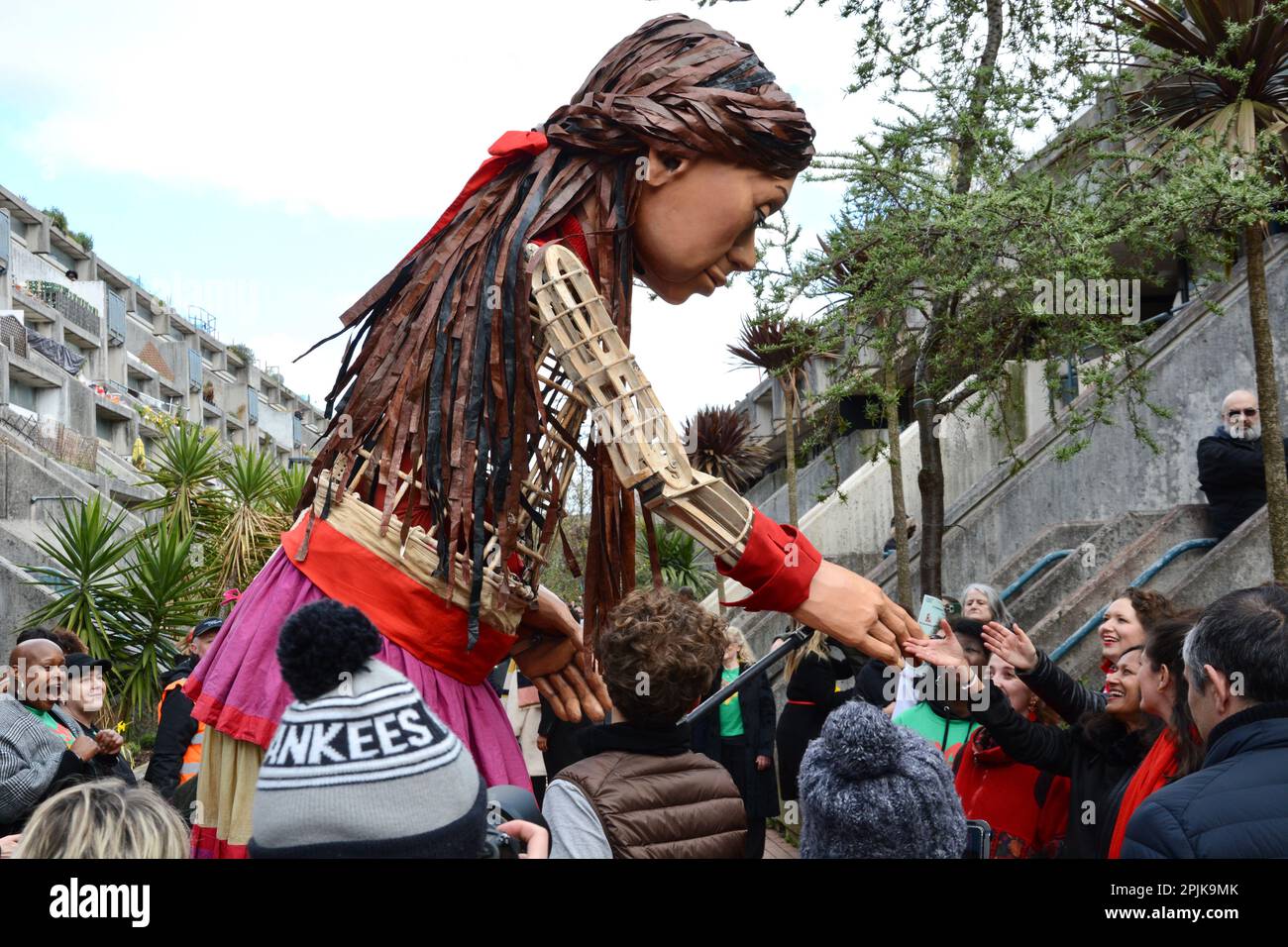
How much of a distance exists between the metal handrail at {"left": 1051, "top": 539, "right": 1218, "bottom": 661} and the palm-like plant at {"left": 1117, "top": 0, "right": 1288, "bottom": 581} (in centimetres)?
132

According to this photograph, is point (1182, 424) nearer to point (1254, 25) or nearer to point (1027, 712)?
point (1254, 25)

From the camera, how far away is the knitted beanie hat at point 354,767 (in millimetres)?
1888

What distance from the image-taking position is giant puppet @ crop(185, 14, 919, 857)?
8.71ft

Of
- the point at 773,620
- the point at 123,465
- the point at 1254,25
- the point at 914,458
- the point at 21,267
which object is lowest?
the point at 773,620

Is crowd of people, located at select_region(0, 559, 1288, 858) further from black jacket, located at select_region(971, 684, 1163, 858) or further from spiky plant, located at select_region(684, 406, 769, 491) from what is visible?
spiky plant, located at select_region(684, 406, 769, 491)

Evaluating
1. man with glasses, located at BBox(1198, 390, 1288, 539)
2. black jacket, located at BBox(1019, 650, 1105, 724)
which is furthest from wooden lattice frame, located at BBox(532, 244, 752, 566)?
man with glasses, located at BBox(1198, 390, 1288, 539)

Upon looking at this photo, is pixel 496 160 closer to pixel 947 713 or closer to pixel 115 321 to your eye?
pixel 947 713

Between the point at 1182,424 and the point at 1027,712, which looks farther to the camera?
the point at 1182,424

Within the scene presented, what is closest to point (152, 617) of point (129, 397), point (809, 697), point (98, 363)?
point (809, 697)

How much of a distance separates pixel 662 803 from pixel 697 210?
1337 millimetres

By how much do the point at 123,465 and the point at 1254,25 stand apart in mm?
31159

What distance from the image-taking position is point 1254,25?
8195 millimetres
